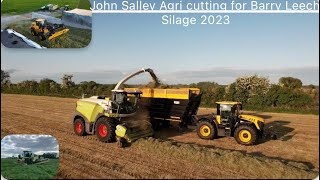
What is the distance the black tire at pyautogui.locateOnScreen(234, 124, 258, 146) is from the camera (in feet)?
29.2

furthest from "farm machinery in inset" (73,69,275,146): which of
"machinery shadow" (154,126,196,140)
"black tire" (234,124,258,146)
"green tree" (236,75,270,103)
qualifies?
"green tree" (236,75,270,103)

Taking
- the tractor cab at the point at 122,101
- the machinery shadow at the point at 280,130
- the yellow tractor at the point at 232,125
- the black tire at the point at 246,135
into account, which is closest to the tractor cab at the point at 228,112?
the yellow tractor at the point at 232,125

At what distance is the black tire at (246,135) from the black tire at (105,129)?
3.42 m

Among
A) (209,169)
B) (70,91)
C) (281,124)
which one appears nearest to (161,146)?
(209,169)

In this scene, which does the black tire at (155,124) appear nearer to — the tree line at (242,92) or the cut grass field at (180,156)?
the cut grass field at (180,156)

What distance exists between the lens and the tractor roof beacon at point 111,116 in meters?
8.44

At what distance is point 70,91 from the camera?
15648mm

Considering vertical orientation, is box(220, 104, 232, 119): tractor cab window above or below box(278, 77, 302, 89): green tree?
below

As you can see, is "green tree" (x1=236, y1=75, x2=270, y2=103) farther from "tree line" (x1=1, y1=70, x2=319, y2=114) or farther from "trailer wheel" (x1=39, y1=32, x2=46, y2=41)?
"trailer wheel" (x1=39, y1=32, x2=46, y2=41)

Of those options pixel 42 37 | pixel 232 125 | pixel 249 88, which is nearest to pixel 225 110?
pixel 232 125

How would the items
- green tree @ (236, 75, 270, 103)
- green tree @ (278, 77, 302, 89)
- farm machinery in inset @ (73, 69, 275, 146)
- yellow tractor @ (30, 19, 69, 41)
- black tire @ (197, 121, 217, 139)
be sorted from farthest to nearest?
green tree @ (236, 75, 270, 103) → black tire @ (197, 121, 217, 139) → green tree @ (278, 77, 302, 89) → farm machinery in inset @ (73, 69, 275, 146) → yellow tractor @ (30, 19, 69, 41)

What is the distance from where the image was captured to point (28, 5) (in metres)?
4.79

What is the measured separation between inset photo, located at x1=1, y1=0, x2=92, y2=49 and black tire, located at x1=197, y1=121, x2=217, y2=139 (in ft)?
19.4

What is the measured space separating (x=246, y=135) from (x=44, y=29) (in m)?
6.44
